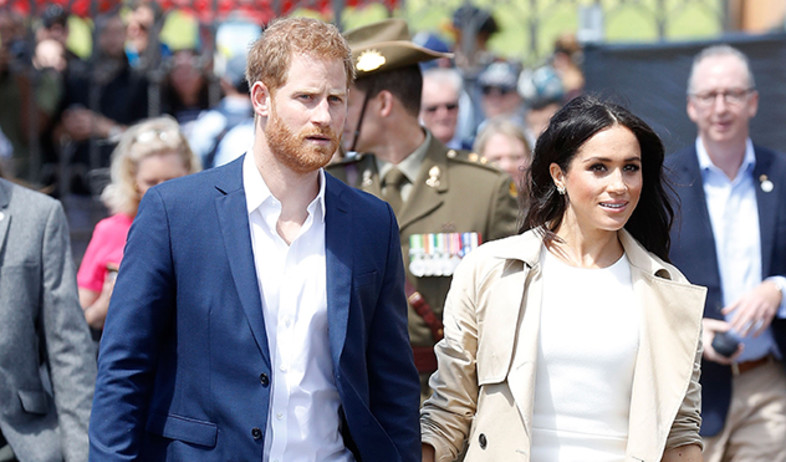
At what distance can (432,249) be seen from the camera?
443 cm

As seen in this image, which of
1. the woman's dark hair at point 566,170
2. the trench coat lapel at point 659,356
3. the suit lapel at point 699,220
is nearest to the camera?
the trench coat lapel at point 659,356

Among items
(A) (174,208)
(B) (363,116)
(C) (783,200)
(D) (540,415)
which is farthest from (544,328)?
(C) (783,200)

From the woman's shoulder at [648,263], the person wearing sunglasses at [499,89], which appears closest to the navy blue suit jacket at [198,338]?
the woman's shoulder at [648,263]

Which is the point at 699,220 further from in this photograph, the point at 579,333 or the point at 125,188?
the point at 125,188

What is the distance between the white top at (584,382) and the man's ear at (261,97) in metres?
1.02

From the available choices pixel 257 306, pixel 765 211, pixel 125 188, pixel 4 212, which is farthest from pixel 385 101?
pixel 257 306

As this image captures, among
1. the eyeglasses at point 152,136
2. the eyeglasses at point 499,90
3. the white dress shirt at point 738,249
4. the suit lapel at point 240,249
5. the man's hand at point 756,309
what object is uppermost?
the eyeglasses at point 499,90

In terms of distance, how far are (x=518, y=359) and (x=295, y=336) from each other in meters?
0.70

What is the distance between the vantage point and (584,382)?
3283 millimetres

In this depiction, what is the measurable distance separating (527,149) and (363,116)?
214 cm

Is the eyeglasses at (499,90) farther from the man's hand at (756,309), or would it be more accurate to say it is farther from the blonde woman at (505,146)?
the man's hand at (756,309)

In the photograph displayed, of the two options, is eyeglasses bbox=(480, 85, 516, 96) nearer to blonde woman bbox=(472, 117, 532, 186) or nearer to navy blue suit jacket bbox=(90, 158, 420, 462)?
blonde woman bbox=(472, 117, 532, 186)

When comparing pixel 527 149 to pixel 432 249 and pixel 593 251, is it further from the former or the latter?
pixel 593 251

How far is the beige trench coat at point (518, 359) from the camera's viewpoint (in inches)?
128
